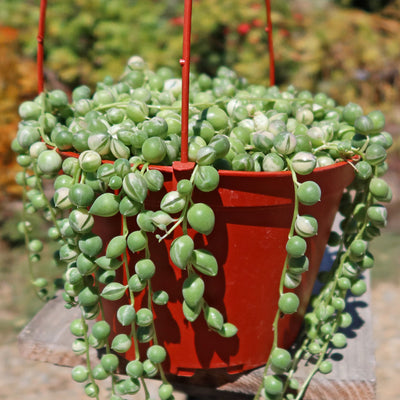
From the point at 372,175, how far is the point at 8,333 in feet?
5.62

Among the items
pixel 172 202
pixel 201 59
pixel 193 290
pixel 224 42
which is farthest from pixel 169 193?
pixel 224 42

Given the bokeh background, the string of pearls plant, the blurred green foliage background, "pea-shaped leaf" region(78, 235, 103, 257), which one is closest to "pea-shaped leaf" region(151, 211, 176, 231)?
the string of pearls plant

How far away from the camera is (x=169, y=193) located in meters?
0.60

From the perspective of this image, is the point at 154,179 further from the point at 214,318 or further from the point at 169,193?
the point at 214,318

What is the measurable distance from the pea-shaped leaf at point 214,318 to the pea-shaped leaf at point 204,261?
78 millimetres

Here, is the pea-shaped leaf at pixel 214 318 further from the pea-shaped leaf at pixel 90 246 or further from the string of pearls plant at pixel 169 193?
the pea-shaped leaf at pixel 90 246

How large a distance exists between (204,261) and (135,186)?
0.14m

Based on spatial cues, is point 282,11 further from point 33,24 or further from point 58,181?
point 58,181

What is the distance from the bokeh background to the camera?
2.14 meters

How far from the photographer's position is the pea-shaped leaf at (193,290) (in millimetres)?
620

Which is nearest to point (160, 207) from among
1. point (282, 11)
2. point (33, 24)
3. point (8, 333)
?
point (8, 333)

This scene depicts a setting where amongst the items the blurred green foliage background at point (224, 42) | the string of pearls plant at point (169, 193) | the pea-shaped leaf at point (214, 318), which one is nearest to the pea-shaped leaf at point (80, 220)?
the string of pearls plant at point (169, 193)

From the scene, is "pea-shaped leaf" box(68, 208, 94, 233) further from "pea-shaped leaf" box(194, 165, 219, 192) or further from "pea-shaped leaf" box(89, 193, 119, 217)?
"pea-shaped leaf" box(194, 165, 219, 192)

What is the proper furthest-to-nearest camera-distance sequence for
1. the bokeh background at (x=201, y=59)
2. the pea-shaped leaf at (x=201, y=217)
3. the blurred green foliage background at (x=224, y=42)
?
1. the blurred green foliage background at (x=224, y=42)
2. the bokeh background at (x=201, y=59)
3. the pea-shaped leaf at (x=201, y=217)
